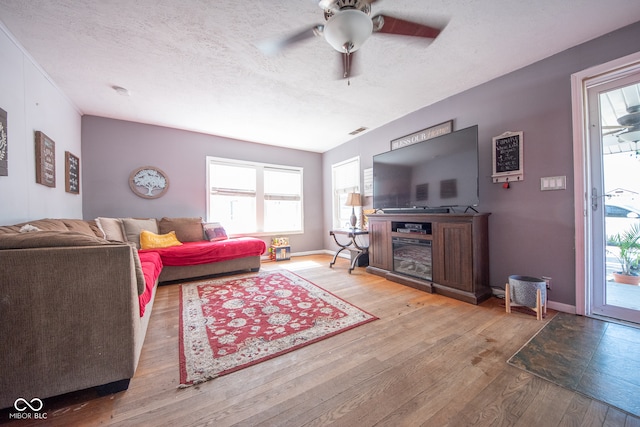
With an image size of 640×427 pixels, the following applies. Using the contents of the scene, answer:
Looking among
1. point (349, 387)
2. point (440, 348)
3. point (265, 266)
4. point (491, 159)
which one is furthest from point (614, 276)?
point (265, 266)

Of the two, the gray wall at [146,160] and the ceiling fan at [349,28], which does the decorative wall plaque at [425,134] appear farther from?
the gray wall at [146,160]

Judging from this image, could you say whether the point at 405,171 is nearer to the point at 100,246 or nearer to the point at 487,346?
the point at 487,346

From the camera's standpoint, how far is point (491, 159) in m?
2.58

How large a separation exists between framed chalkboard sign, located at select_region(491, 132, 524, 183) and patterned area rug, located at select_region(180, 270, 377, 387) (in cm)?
211

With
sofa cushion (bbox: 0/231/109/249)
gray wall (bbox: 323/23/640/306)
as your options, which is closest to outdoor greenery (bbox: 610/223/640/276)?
gray wall (bbox: 323/23/640/306)

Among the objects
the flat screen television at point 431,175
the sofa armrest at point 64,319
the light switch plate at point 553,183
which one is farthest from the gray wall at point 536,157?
the sofa armrest at point 64,319

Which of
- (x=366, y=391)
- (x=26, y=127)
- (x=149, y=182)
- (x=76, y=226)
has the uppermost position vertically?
(x=26, y=127)

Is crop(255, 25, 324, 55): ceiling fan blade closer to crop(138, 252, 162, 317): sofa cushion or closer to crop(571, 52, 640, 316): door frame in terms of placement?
crop(138, 252, 162, 317): sofa cushion

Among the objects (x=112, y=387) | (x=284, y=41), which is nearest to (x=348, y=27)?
(x=284, y=41)

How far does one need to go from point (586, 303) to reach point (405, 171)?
2138mm

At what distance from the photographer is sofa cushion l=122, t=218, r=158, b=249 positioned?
327cm

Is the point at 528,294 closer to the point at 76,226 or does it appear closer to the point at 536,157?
the point at 536,157

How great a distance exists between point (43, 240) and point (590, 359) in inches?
128

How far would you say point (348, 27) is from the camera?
1.39m
